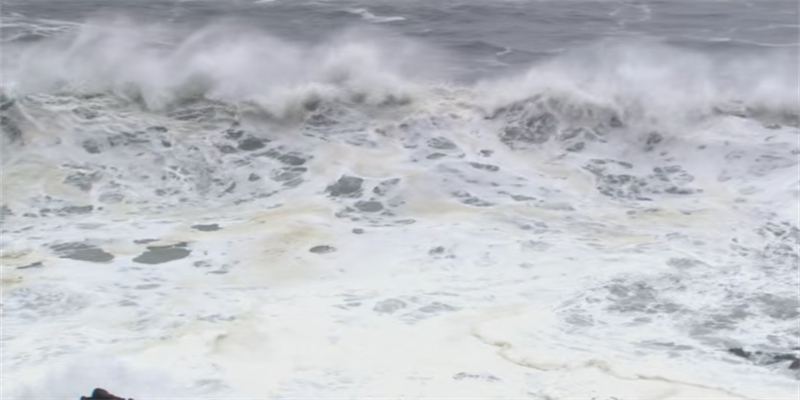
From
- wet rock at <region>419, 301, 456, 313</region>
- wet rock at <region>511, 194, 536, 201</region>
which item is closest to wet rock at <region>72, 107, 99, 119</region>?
wet rock at <region>511, 194, 536, 201</region>

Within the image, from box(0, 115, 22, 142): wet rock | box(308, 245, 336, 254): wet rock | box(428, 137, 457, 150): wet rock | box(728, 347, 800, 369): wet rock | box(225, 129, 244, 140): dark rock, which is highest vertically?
box(0, 115, 22, 142): wet rock

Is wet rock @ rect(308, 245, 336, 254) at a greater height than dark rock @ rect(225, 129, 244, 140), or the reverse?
dark rock @ rect(225, 129, 244, 140)

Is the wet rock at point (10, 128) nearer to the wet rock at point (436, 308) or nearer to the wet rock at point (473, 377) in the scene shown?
the wet rock at point (436, 308)

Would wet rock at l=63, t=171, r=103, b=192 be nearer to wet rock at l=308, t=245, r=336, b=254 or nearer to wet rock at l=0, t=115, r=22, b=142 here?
wet rock at l=0, t=115, r=22, b=142

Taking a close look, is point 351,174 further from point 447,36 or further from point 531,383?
point 447,36

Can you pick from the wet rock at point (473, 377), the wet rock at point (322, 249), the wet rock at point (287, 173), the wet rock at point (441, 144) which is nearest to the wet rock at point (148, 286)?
the wet rock at point (322, 249)

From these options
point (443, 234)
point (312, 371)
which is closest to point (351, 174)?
point (443, 234)
